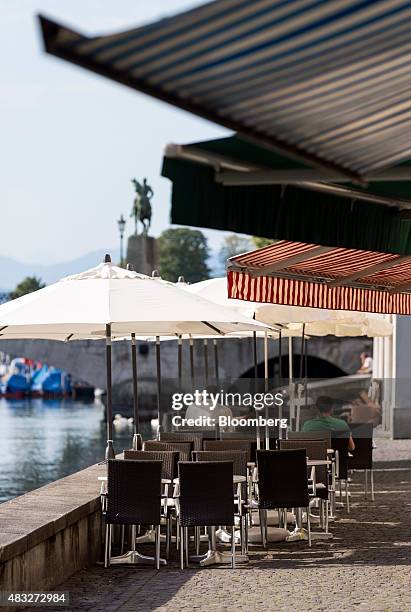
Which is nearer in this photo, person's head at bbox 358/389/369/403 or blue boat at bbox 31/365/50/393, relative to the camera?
person's head at bbox 358/389/369/403

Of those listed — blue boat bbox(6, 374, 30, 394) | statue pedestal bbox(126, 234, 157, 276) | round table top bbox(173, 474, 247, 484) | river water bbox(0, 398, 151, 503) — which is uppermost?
statue pedestal bbox(126, 234, 157, 276)

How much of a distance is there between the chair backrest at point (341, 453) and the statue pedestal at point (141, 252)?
41369 mm

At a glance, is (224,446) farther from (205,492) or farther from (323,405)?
(323,405)

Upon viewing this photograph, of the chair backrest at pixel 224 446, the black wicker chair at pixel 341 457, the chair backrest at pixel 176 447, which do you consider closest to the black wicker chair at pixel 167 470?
the chair backrest at pixel 176 447

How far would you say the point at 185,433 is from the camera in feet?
39.9

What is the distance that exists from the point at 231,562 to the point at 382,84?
558 cm

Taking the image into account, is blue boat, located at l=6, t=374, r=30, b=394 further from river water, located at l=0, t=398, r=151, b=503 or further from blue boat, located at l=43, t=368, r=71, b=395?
river water, located at l=0, t=398, r=151, b=503

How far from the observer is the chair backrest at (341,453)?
37.6 feet

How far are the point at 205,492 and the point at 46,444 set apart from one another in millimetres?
30156

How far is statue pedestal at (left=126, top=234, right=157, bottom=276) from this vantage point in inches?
2098

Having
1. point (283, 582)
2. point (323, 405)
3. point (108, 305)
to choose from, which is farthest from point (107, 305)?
point (323, 405)

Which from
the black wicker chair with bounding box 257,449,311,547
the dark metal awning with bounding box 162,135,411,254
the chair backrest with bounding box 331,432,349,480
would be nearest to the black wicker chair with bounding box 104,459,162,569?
the black wicker chair with bounding box 257,449,311,547

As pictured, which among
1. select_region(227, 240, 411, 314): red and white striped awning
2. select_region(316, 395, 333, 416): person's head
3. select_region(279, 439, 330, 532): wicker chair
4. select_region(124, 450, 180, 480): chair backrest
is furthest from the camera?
select_region(316, 395, 333, 416): person's head

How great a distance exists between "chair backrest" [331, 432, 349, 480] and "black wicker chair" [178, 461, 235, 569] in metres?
3.58
